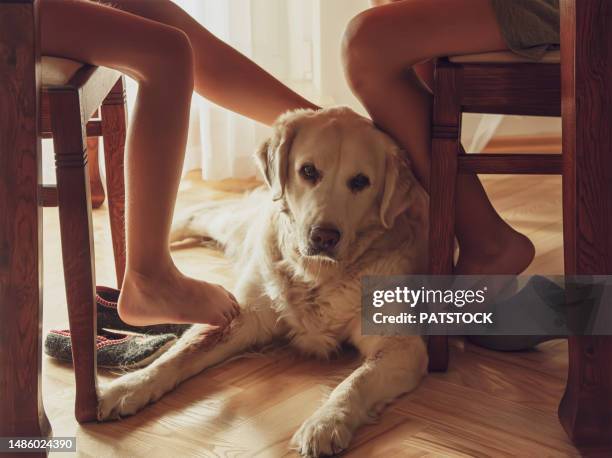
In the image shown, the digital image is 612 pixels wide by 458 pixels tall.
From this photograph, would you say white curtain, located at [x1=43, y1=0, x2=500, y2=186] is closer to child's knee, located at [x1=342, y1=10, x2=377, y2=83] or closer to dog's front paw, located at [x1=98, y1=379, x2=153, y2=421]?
child's knee, located at [x1=342, y1=10, x2=377, y2=83]

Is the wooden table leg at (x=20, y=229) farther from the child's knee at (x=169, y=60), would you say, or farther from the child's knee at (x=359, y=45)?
the child's knee at (x=359, y=45)

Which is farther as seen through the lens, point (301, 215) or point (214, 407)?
point (301, 215)

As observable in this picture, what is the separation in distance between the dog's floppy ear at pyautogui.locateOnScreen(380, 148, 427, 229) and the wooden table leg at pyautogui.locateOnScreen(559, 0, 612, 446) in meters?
0.38

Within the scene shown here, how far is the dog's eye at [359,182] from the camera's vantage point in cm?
156

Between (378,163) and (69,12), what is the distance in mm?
616

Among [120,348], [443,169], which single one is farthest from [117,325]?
[443,169]

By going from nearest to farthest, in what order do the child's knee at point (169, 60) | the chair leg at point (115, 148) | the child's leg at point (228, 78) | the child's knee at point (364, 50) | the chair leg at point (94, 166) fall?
the child's knee at point (169, 60)
the child's knee at point (364, 50)
the child's leg at point (228, 78)
the chair leg at point (115, 148)
the chair leg at point (94, 166)

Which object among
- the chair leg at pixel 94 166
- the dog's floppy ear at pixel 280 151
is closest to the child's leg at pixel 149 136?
the dog's floppy ear at pixel 280 151

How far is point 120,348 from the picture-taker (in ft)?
5.29

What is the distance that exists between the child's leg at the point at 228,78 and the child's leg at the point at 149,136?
1.00 feet

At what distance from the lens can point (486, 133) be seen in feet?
10.9

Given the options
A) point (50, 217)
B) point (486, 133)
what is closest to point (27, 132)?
point (50, 217)

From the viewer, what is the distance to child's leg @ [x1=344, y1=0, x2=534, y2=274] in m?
1.43

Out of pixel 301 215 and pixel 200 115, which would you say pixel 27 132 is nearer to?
pixel 301 215
